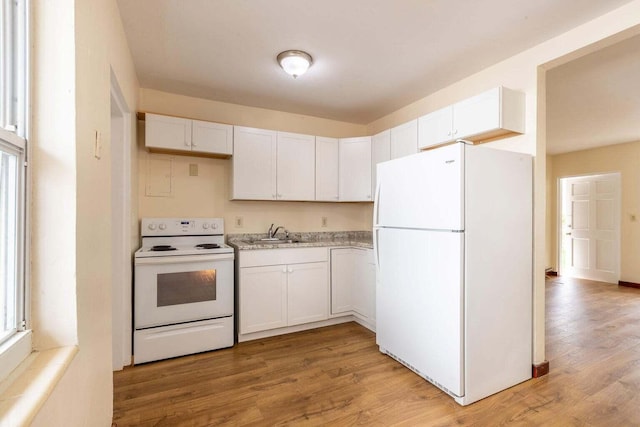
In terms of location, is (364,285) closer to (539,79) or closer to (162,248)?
(162,248)

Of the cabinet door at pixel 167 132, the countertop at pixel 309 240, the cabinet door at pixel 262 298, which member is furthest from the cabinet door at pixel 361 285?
the cabinet door at pixel 167 132

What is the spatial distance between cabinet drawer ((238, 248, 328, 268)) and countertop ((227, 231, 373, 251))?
43 millimetres

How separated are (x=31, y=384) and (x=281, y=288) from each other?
7.76ft

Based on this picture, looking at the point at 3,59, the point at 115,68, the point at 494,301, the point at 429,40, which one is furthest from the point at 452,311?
the point at 115,68

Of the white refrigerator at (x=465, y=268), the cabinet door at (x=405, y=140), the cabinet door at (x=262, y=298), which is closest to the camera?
the white refrigerator at (x=465, y=268)

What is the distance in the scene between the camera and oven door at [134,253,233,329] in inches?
101

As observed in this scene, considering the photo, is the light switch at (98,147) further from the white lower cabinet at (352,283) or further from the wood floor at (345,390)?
the white lower cabinet at (352,283)

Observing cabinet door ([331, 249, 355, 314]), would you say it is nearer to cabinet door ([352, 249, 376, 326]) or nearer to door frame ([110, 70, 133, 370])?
cabinet door ([352, 249, 376, 326])

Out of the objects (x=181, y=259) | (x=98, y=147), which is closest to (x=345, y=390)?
(x=181, y=259)

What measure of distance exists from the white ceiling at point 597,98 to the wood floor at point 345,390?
254 cm

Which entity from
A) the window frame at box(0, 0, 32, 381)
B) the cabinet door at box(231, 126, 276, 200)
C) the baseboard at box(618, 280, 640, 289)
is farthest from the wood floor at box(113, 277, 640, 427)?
the baseboard at box(618, 280, 640, 289)

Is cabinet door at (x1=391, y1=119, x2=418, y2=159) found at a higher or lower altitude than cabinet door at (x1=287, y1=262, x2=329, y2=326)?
higher

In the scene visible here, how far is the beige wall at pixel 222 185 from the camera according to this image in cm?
315

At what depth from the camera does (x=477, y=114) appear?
98.0 inches
